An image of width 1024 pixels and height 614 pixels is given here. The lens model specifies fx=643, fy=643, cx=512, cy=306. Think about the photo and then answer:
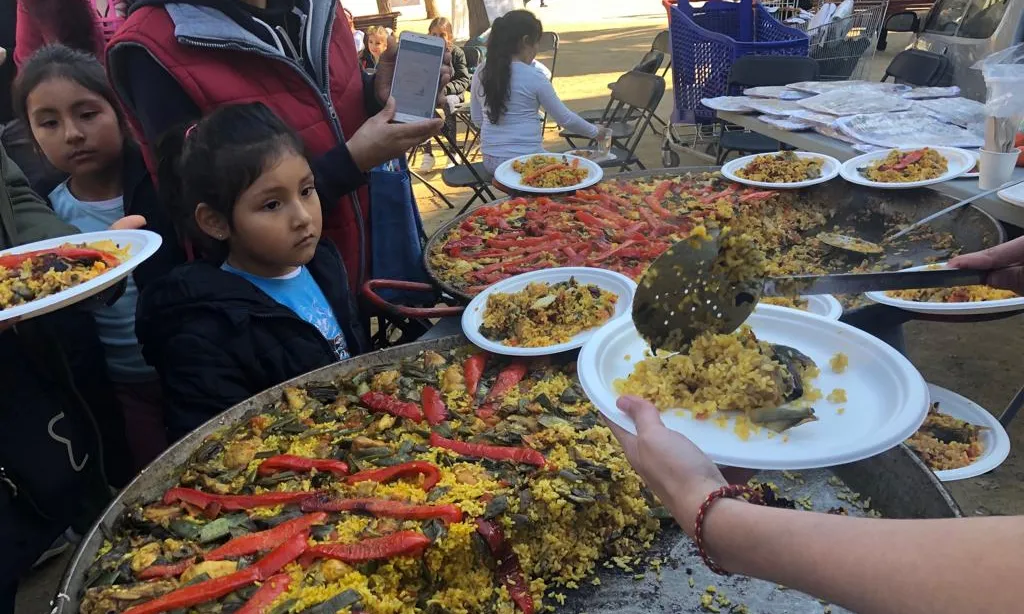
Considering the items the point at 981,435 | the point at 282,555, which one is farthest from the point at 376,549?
the point at 981,435

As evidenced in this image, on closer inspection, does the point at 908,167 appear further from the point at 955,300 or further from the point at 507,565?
the point at 507,565

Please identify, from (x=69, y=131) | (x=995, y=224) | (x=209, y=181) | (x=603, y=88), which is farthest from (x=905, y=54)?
(x=603, y=88)

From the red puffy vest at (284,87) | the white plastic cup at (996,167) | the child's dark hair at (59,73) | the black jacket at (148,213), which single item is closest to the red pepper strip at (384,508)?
the red puffy vest at (284,87)

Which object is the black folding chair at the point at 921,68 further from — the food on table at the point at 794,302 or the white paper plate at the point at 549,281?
the white paper plate at the point at 549,281

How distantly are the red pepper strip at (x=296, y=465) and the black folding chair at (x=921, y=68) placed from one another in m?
5.75

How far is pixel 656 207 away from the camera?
3943 mm

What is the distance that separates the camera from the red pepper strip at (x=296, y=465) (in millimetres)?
1962

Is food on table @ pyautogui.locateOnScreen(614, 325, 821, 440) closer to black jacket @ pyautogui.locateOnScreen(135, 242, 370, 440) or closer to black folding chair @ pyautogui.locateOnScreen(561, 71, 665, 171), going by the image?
black jacket @ pyautogui.locateOnScreen(135, 242, 370, 440)

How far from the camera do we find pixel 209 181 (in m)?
2.35

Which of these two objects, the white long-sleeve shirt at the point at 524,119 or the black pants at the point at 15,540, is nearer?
the black pants at the point at 15,540

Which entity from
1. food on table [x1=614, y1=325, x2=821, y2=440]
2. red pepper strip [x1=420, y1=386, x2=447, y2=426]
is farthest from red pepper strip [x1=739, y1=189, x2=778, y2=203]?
red pepper strip [x1=420, y1=386, x2=447, y2=426]

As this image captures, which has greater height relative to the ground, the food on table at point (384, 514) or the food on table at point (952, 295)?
the food on table at point (952, 295)

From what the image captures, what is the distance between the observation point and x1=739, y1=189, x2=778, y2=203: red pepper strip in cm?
382

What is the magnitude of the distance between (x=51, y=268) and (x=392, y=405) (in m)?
1.20
